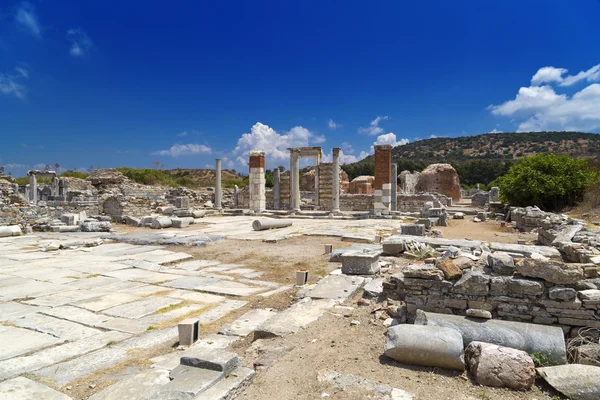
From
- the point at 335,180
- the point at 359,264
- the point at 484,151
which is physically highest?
the point at 484,151

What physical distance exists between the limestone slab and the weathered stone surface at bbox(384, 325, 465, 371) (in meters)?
1.86

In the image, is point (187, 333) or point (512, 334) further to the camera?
point (187, 333)

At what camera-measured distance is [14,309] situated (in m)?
5.66

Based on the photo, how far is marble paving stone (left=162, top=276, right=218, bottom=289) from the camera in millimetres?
7004

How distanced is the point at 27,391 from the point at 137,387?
99cm

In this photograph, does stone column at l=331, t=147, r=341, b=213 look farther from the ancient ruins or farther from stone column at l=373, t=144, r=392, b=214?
the ancient ruins

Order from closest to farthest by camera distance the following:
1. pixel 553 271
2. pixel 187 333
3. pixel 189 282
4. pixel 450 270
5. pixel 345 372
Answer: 1. pixel 345 372
2. pixel 553 271
3. pixel 187 333
4. pixel 450 270
5. pixel 189 282

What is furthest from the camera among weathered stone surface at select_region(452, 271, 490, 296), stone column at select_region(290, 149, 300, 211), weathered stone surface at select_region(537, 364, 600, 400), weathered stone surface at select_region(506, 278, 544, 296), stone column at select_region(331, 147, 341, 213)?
stone column at select_region(290, 149, 300, 211)

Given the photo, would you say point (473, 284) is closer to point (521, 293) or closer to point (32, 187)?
point (521, 293)

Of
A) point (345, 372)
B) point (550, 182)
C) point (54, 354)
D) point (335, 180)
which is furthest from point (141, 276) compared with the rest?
point (550, 182)

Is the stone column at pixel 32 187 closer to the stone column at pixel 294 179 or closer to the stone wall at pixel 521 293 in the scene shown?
the stone column at pixel 294 179

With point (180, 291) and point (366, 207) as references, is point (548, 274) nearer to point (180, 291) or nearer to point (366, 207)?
point (180, 291)

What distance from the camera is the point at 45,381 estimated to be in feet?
11.7

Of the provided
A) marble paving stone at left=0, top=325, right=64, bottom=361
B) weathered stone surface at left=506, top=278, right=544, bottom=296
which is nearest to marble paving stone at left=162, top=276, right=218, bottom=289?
marble paving stone at left=0, top=325, right=64, bottom=361
